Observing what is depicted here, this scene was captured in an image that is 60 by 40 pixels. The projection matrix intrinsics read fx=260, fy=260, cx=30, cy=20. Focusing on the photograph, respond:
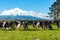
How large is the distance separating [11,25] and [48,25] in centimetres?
590

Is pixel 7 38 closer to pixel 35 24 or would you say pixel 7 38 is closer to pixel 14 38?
pixel 14 38

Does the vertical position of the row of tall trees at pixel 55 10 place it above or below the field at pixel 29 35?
above

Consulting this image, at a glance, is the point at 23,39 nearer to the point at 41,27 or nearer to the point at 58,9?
the point at 41,27

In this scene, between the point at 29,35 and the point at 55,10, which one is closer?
the point at 29,35

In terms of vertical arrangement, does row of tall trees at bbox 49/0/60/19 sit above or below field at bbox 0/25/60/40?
above

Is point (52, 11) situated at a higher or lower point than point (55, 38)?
higher

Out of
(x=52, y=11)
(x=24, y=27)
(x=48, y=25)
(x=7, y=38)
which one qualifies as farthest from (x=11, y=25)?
(x=52, y=11)

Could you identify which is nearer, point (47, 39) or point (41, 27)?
point (47, 39)

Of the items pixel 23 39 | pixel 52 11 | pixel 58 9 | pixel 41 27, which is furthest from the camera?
pixel 52 11

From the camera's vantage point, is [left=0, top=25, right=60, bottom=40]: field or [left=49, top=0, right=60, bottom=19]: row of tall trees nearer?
[left=0, top=25, right=60, bottom=40]: field

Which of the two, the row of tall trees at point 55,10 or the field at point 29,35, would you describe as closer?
the field at point 29,35

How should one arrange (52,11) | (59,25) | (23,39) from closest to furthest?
1. (23,39)
2. (59,25)
3. (52,11)

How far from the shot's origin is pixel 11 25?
40.4m

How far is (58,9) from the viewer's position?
9375cm
